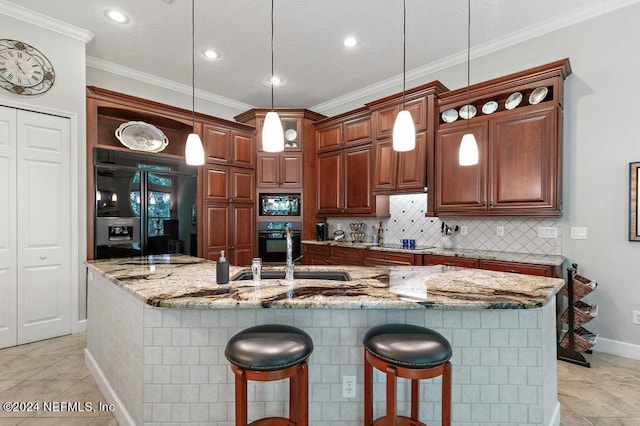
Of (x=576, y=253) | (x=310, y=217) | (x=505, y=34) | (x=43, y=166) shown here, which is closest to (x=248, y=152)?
Answer: (x=310, y=217)

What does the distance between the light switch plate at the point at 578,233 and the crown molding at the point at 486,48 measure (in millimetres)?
1912

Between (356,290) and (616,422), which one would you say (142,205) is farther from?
(616,422)

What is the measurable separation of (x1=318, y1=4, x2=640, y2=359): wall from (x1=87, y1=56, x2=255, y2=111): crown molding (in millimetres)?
3508

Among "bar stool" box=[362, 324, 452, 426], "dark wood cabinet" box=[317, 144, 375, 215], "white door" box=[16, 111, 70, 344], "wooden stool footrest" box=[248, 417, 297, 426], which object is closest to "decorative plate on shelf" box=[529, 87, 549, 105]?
"dark wood cabinet" box=[317, 144, 375, 215]

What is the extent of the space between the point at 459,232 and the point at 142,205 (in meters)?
3.64

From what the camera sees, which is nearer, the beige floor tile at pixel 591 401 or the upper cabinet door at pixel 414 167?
the beige floor tile at pixel 591 401

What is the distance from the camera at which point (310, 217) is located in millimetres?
4730

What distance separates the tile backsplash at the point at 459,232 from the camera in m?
3.12

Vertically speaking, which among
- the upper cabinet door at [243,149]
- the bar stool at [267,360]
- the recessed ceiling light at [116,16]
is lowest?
the bar stool at [267,360]

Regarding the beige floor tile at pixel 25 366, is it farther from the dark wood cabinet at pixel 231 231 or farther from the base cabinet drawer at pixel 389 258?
the base cabinet drawer at pixel 389 258

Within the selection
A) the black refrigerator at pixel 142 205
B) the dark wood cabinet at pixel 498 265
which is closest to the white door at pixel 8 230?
the black refrigerator at pixel 142 205

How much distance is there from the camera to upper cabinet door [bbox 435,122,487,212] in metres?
3.20

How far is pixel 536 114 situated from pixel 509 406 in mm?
2501

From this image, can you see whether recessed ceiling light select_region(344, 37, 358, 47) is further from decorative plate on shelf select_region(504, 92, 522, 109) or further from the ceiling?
decorative plate on shelf select_region(504, 92, 522, 109)
